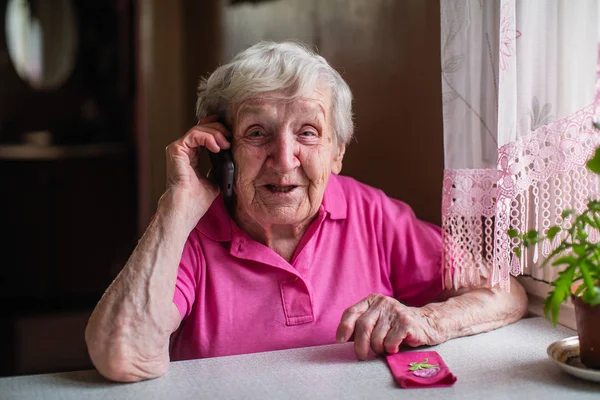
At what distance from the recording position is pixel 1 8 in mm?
4207

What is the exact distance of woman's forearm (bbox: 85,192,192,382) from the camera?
129 centimetres

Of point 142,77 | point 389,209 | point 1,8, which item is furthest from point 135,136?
point 389,209

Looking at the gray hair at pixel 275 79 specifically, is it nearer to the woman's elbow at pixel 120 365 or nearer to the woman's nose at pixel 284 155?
the woman's nose at pixel 284 155

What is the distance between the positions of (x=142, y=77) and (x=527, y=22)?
118 inches

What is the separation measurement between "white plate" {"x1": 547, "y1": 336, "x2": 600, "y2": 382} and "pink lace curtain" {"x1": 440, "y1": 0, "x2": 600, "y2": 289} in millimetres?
173

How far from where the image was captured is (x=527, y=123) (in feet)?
4.55

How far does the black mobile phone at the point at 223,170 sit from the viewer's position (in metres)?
1.61

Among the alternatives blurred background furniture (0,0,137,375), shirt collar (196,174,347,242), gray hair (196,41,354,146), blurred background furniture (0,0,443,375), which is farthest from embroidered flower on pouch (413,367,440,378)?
blurred background furniture (0,0,137,375)

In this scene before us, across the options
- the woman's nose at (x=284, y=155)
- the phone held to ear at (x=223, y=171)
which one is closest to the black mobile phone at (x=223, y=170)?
the phone held to ear at (x=223, y=171)

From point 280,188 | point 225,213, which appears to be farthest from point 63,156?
point 280,188

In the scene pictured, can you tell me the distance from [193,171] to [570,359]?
36.4 inches

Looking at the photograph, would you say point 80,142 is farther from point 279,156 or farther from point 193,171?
point 279,156

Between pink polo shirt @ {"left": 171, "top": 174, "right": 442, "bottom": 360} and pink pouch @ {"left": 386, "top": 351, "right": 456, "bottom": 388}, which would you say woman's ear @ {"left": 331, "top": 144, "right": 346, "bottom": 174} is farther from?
pink pouch @ {"left": 386, "top": 351, "right": 456, "bottom": 388}

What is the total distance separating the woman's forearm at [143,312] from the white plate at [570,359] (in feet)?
2.53
